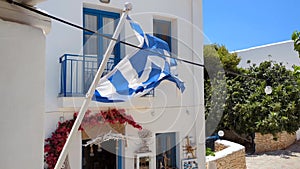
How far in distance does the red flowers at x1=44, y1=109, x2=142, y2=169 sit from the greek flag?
0.90 m

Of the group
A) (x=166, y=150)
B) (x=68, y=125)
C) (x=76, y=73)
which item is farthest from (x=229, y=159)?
(x=76, y=73)

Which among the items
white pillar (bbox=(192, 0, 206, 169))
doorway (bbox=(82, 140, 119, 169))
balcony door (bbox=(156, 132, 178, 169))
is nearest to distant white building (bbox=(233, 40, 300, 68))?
white pillar (bbox=(192, 0, 206, 169))

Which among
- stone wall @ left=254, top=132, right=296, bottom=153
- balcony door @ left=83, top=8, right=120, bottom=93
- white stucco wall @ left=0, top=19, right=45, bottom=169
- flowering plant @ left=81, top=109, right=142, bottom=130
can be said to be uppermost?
balcony door @ left=83, top=8, right=120, bottom=93

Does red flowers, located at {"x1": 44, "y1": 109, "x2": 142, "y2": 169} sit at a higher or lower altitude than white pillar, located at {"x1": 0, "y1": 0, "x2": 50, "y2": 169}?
lower

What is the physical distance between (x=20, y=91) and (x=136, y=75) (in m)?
4.50

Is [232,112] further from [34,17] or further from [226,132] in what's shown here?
[34,17]

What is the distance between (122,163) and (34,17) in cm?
603

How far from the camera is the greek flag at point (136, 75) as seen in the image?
6.00m

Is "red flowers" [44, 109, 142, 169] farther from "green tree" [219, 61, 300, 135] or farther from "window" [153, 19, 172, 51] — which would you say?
"green tree" [219, 61, 300, 135]

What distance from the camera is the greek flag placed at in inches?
236

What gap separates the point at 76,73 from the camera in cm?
674

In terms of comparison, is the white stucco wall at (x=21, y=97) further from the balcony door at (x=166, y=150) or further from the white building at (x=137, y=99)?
the balcony door at (x=166, y=150)

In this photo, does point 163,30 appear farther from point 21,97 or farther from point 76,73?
point 21,97

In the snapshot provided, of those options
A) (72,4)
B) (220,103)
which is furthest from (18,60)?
(220,103)
